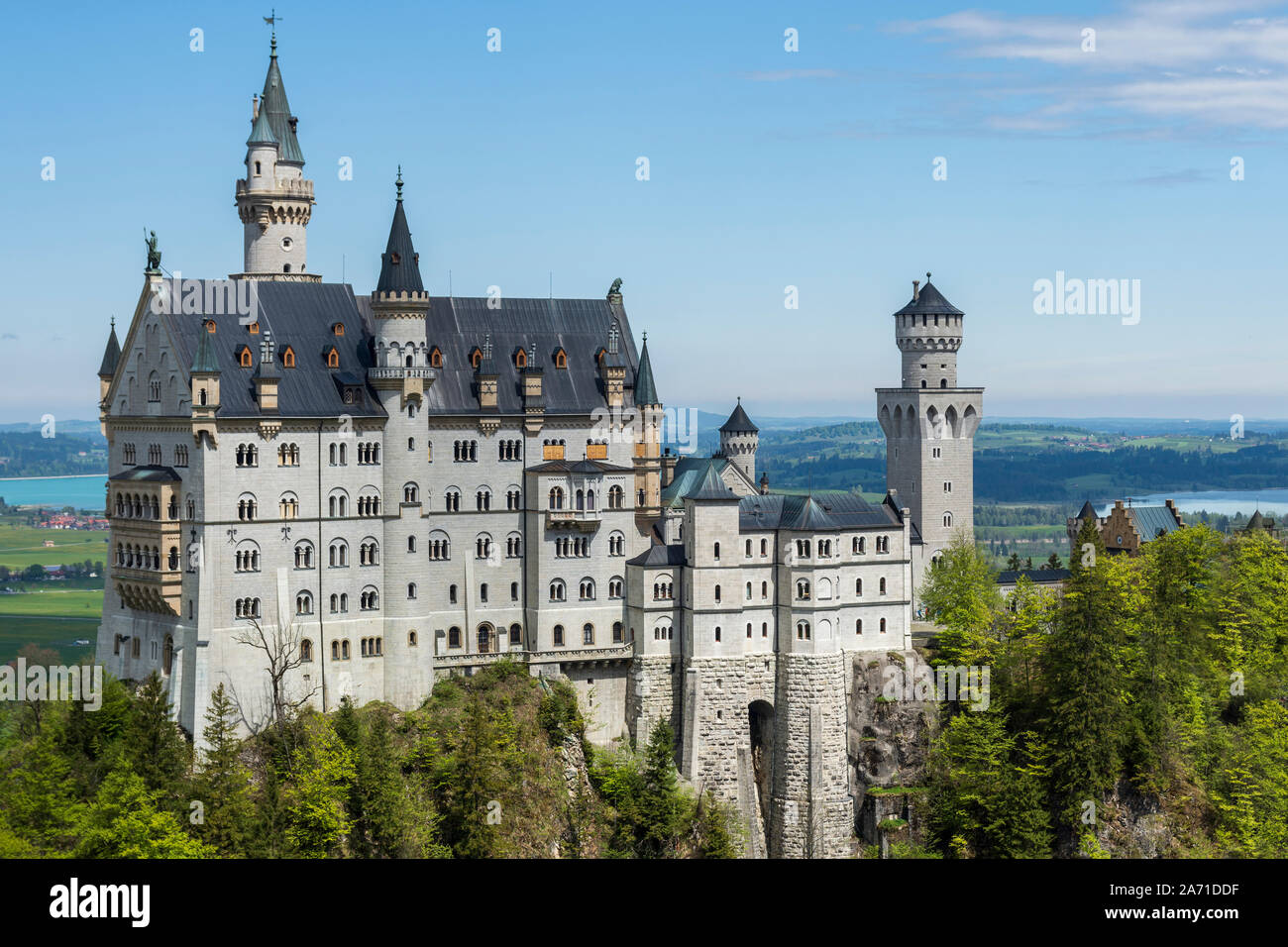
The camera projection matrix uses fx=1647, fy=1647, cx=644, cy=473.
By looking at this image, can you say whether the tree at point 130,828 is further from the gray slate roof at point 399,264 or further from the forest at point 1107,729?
the forest at point 1107,729

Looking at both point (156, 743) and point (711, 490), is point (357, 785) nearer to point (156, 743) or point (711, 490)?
point (156, 743)

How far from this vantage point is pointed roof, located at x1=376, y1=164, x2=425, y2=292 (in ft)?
304

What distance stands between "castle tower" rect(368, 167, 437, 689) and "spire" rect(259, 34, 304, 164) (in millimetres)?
13301

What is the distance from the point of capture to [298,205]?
102500 mm

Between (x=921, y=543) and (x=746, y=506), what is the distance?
20.5 metres

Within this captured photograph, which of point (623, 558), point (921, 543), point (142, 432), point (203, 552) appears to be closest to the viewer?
point (203, 552)

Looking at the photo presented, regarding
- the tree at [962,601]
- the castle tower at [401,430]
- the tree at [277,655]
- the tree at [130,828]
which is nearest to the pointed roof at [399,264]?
the castle tower at [401,430]

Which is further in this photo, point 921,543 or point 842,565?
point 921,543

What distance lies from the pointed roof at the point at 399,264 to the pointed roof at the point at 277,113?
1320cm

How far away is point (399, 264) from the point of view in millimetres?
93000

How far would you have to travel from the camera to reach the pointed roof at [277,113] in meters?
102
